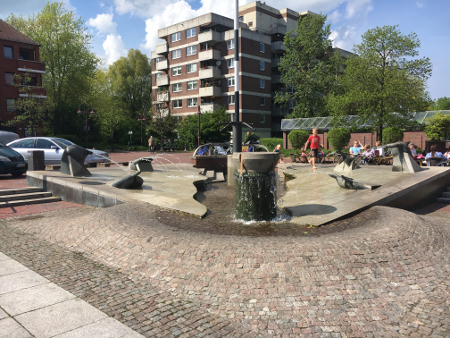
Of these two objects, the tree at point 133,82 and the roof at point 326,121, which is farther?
the tree at point 133,82

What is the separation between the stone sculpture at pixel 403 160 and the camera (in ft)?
41.3

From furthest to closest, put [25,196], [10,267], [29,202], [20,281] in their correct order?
[25,196]
[29,202]
[10,267]
[20,281]

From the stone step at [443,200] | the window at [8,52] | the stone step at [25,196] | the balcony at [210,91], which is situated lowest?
the stone step at [443,200]

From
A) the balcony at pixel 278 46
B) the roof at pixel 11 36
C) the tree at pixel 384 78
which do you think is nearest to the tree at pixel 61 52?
the roof at pixel 11 36

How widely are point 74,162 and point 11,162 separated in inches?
199

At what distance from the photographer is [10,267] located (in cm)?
528

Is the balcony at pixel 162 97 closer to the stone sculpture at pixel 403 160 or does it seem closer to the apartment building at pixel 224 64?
the apartment building at pixel 224 64

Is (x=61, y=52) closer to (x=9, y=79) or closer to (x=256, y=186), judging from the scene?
(x=9, y=79)

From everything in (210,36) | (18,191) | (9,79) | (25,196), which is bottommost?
(25,196)

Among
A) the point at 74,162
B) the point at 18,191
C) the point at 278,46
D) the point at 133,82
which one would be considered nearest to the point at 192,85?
the point at 278,46

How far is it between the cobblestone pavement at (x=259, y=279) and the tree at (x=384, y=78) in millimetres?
22717

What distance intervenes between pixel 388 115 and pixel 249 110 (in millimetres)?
Result: 26818

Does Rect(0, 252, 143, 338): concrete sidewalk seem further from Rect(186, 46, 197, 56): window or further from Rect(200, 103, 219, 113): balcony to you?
Rect(186, 46, 197, 56): window

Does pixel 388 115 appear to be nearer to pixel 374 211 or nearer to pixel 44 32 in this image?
pixel 374 211
